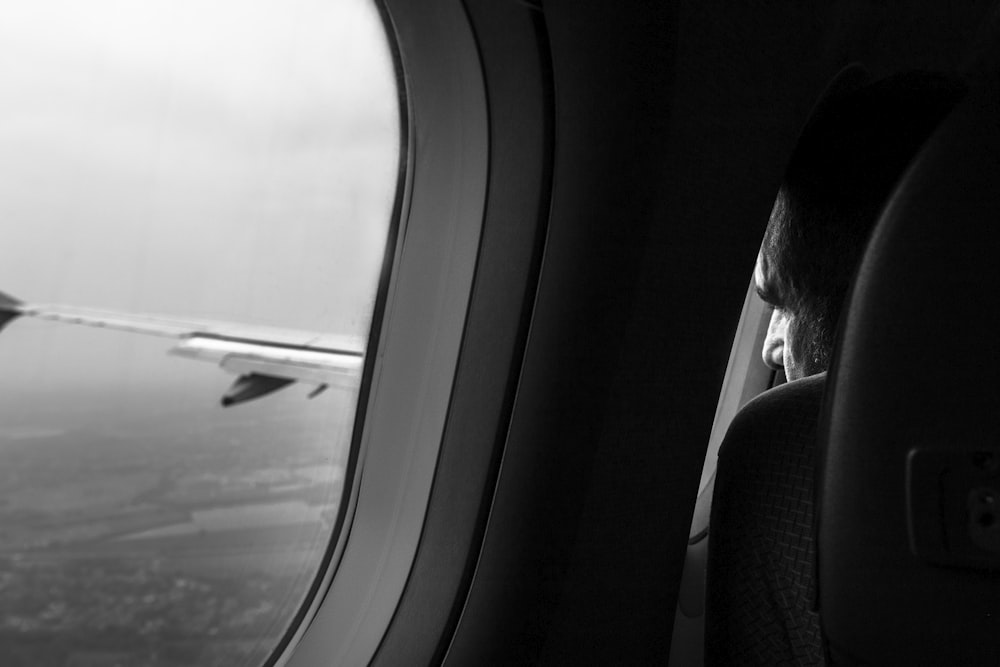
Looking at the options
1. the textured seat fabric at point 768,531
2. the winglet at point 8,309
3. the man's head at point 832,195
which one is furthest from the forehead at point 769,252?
the winglet at point 8,309

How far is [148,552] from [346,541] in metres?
0.31

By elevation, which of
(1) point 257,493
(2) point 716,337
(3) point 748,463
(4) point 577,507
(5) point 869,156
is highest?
(5) point 869,156

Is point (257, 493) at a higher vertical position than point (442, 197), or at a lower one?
lower

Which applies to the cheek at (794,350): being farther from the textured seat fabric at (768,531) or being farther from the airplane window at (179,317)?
the airplane window at (179,317)

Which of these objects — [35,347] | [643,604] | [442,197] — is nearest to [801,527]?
[643,604]

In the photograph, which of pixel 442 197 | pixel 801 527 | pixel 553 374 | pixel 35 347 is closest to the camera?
pixel 801 527

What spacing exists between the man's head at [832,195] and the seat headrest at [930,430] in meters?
0.31

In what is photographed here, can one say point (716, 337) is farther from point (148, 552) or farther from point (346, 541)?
point (148, 552)

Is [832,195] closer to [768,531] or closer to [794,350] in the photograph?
[794,350]

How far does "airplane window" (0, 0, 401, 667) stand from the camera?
3.54ft

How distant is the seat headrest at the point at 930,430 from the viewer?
2.44 ft

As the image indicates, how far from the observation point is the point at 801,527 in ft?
3.05

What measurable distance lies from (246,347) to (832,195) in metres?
0.92

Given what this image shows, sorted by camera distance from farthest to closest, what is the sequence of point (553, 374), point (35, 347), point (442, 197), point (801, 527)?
point (442, 197), point (553, 374), point (35, 347), point (801, 527)
